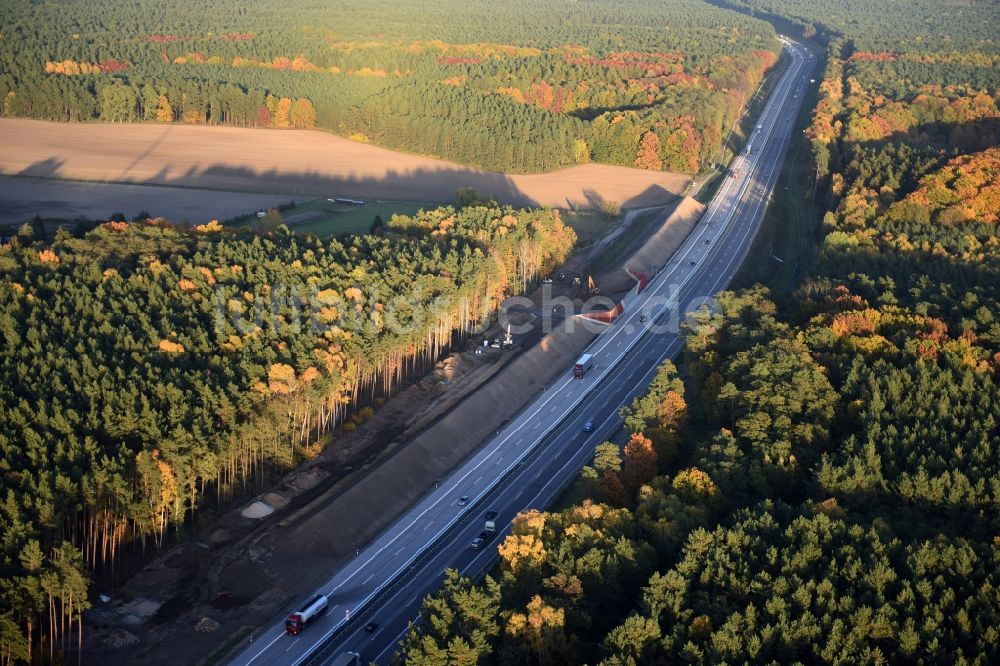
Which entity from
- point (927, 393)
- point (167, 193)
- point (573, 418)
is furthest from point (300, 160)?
point (927, 393)

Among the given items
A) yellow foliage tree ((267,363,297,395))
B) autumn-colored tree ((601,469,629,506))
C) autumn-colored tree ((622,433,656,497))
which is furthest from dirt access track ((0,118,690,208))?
autumn-colored tree ((601,469,629,506))

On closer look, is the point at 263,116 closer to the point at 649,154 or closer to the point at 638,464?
the point at 649,154

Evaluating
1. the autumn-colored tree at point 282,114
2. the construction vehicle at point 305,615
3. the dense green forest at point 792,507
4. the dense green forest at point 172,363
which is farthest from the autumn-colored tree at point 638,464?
the autumn-colored tree at point 282,114

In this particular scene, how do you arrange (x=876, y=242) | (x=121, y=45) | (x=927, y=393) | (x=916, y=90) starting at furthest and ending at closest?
(x=121, y=45) < (x=916, y=90) < (x=876, y=242) < (x=927, y=393)

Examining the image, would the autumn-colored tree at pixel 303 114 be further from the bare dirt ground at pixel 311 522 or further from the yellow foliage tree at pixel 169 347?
the yellow foliage tree at pixel 169 347

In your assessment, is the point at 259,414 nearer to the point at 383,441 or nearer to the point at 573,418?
the point at 383,441
